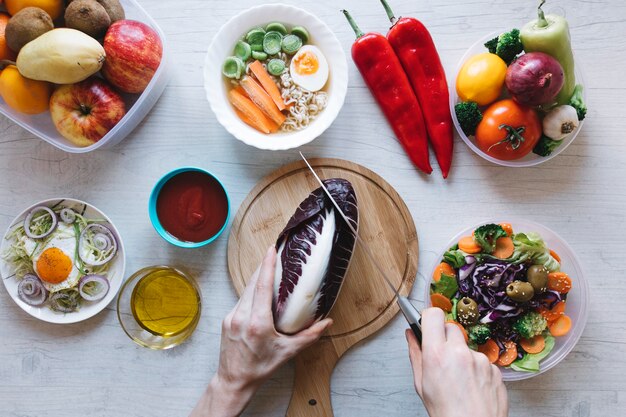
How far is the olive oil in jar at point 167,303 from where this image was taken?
182 centimetres

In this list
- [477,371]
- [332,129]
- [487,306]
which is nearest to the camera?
[477,371]

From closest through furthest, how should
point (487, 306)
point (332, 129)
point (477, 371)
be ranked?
1. point (477, 371)
2. point (487, 306)
3. point (332, 129)

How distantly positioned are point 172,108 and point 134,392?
1034 mm

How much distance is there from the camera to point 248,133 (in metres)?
1.81

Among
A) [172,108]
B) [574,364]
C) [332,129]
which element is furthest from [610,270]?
[172,108]

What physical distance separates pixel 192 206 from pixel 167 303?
1.17 ft

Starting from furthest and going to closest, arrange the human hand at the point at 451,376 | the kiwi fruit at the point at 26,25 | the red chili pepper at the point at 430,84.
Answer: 1. the red chili pepper at the point at 430,84
2. the kiwi fruit at the point at 26,25
3. the human hand at the point at 451,376

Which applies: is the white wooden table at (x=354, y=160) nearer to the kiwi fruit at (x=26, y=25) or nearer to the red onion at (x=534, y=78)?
the red onion at (x=534, y=78)

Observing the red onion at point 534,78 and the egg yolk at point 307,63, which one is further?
the egg yolk at point 307,63

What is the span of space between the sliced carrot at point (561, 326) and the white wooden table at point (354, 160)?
194 mm

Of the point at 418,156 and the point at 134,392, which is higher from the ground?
the point at 418,156

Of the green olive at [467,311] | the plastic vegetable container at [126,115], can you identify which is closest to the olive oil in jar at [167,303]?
the plastic vegetable container at [126,115]

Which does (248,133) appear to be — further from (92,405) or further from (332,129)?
(92,405)

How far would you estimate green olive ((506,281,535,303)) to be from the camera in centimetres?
171
